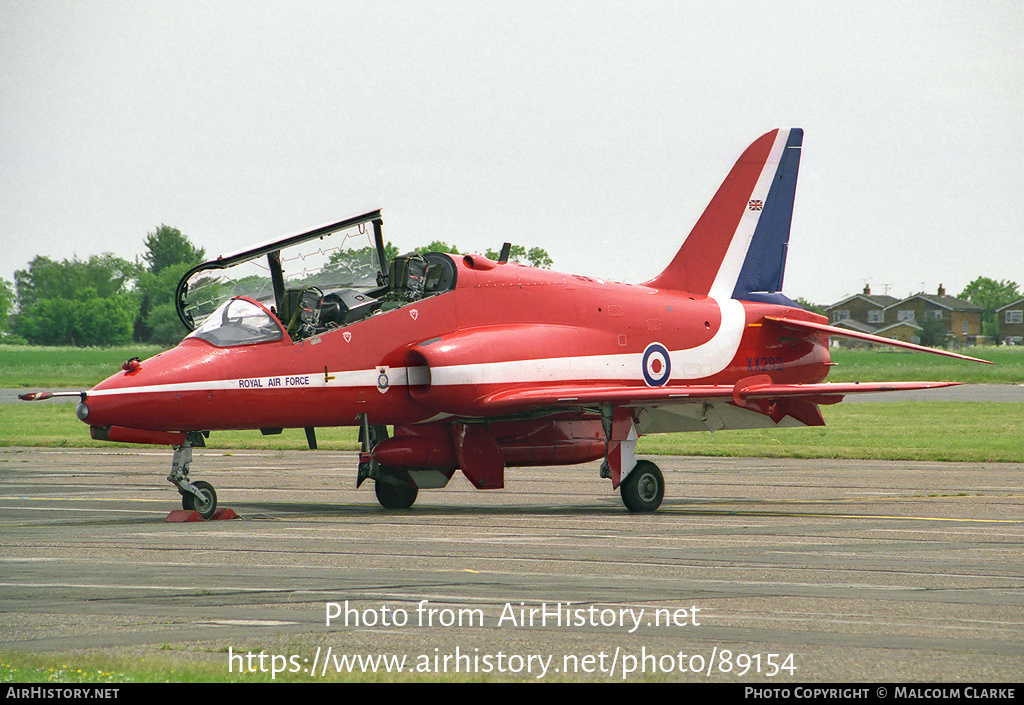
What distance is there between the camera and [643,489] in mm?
15656

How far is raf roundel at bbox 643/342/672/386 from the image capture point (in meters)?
17.2

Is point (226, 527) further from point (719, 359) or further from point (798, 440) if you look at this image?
point (798, 440)

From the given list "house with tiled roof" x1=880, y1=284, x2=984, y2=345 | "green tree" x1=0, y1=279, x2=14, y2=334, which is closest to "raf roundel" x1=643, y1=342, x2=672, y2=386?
"house with tiled roof" x1=880, y1=284, x2=984, y2=345

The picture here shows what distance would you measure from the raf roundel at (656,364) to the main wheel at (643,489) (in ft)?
5.97

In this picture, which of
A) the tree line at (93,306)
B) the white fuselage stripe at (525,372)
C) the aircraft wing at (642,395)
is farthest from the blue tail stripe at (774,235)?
the tree line at (93,306)

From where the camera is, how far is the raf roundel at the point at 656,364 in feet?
56.3

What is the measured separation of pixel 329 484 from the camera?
64.9 ft

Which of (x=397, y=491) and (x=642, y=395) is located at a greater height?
(x=642, y=395)

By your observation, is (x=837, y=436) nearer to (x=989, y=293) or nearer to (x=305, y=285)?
(x=305, y=285)

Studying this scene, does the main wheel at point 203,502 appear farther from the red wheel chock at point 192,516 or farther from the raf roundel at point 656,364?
the raf roundel at point 656,364

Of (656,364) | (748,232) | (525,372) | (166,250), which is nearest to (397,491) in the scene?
(525,372)

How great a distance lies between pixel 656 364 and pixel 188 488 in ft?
23.1

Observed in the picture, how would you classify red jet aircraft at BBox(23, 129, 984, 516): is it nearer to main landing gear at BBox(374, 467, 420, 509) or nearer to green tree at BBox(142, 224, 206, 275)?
main landing gear at BBox(374, 467, 420, 509)

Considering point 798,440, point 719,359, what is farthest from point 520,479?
point 798,440
